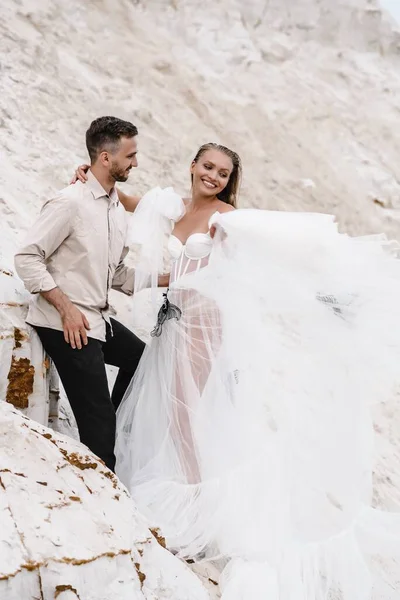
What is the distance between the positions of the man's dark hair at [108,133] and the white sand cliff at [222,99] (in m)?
0.88

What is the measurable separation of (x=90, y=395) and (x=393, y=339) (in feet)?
4.92

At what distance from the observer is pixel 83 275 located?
3186 millimetres

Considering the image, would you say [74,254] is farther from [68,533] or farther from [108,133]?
[68,533]

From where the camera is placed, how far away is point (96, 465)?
8.59ft

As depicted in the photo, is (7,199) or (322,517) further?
(7,199)

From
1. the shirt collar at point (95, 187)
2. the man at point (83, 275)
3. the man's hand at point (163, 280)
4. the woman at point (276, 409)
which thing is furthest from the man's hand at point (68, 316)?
the man's hand at point (163, 280)

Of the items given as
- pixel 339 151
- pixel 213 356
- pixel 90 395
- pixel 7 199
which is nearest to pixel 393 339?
pixel 213 356

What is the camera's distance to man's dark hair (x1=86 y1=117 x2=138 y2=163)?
10.6ft

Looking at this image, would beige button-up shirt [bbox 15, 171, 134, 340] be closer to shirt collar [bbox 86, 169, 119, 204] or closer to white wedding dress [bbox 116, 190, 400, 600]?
shirt collar [bbox 86, 169, 119, 204]

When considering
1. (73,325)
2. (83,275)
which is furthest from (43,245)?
(73,325)

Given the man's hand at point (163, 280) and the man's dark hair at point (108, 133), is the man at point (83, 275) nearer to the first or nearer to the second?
the man's dark hair at point (108, 133)

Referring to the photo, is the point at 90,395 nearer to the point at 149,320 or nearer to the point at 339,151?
the point at 149,320

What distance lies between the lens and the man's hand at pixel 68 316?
3.05 m

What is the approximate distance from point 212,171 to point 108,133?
71cm
